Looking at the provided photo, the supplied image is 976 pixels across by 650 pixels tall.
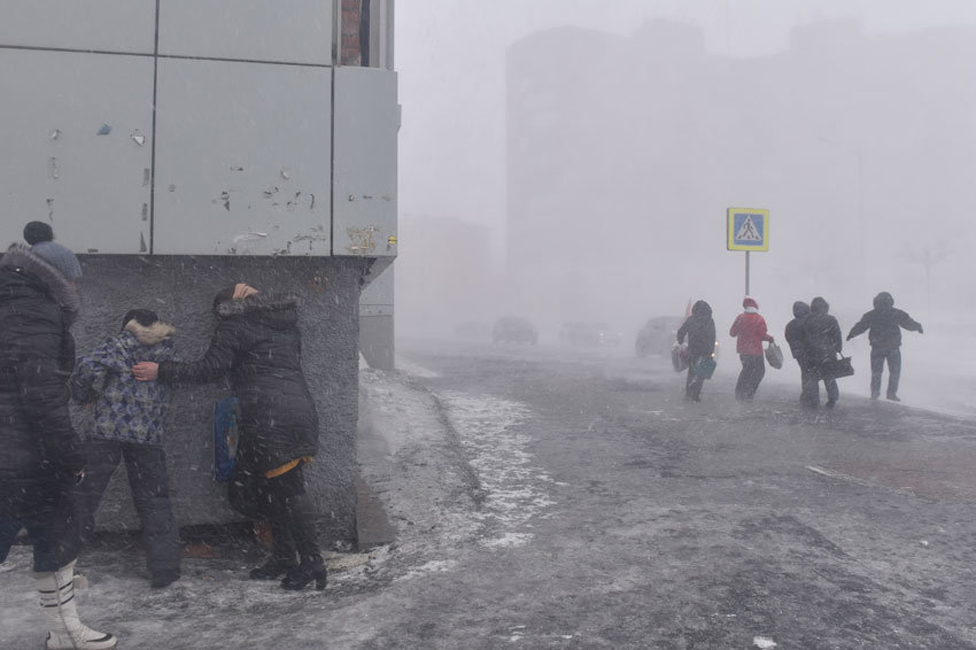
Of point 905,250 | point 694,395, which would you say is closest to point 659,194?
point 905,250

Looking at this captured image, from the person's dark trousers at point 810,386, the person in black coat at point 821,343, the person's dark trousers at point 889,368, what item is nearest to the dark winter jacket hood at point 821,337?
the person in black coat at point 821,343

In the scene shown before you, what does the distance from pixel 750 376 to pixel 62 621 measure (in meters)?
9.96

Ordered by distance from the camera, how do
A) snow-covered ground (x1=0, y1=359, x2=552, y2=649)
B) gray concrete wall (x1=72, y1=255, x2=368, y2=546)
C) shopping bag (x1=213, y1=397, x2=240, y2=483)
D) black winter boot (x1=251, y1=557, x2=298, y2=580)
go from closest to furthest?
snow-covered ground (x1=0, y1=359, x2=552, y2=649)
black winter boot (x1=251, y1=557, x2=298, y2=580)
shopping bag (x1=213, y1=397, x2=240, y2=483)
gray concrete wall (x1=72, y1=255, x2=368, y2=546)

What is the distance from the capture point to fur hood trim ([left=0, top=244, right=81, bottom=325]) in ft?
11.5

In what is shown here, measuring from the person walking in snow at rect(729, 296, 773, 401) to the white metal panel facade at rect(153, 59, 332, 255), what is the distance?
25.8 ft

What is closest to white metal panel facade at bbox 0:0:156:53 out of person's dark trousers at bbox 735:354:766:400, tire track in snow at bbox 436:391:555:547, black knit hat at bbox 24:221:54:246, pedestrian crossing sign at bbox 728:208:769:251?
black knit hat at bbox 24:221:54:246

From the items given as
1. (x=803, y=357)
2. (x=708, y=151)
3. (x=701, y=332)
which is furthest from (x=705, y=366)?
(x=708, y=151)

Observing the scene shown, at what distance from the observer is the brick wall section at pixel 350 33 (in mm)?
5766

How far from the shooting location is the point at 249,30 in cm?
489

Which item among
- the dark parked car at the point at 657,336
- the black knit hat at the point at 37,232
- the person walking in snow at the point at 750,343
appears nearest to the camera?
the black knit hat at the point at 37,232

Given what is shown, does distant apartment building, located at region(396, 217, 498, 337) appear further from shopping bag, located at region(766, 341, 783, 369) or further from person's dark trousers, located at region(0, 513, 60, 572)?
person's dark trousers, located at region(0, 513, 60, 572)

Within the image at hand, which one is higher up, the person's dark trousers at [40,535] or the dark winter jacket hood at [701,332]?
the dark winter jacket hood at [701,332]

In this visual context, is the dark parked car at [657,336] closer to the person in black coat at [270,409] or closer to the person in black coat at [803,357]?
the person in black coat at [803,357]

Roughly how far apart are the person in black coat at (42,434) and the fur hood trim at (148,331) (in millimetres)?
668
